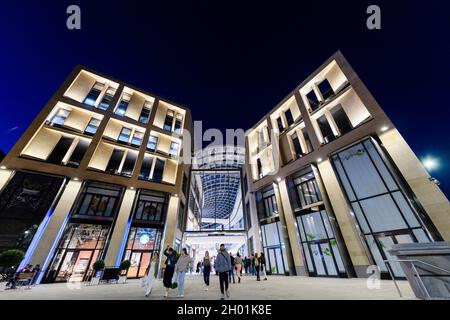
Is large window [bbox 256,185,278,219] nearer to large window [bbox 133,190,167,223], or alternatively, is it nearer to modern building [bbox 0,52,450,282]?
modern building [bbox 0,52,450,282]

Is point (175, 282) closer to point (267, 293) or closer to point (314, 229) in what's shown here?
point (267, 293)

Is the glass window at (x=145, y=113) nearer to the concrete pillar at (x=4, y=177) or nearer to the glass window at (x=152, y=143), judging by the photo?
the glass window at (x=152, y=143)

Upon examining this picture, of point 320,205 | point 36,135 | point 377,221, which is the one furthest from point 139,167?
point 377,221

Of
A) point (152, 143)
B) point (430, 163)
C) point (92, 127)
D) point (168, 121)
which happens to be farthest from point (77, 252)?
point (430, 163)

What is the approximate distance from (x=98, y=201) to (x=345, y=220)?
69.8 feet

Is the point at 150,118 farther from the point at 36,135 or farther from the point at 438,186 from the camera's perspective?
the point at 438,186

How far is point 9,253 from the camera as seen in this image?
9359 millimetres

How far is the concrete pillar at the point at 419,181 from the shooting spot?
9188 millimetres

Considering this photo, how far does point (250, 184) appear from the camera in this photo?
23.5 meters

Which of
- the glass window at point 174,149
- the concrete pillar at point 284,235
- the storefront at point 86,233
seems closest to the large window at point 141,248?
the storefront at point 86,233

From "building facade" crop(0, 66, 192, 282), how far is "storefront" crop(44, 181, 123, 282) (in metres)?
0.07

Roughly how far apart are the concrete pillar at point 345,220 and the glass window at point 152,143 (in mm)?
18842

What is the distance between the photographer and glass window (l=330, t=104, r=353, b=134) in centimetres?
1537
